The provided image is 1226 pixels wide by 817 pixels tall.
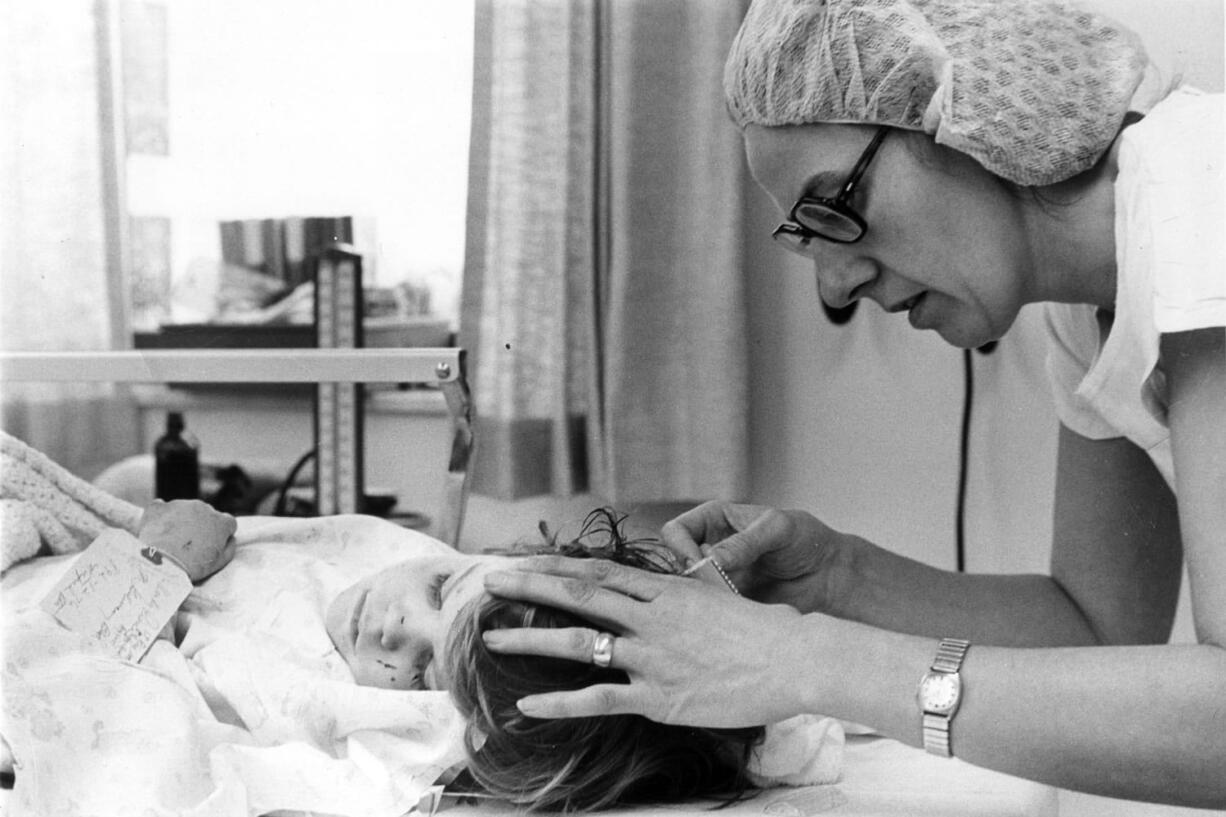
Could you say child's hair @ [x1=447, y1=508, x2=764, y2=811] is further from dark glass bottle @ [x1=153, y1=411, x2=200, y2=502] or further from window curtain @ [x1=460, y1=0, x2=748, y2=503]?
→ dark glass bottle @ [x1=153, y1=411, x2=200, y2=502]

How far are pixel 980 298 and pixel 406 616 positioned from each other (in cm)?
52

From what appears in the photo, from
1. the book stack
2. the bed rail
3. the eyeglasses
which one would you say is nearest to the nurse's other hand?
the bed rail

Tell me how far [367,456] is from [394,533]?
0.24 ft

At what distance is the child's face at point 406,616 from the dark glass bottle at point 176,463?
0.57 feet

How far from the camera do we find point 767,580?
0.96 m

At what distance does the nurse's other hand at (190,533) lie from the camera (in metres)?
0.95

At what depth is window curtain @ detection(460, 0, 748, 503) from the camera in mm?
934

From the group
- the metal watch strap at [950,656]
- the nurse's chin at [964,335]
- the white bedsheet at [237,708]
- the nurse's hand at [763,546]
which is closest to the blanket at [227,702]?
the white bedsheet at [237,708]

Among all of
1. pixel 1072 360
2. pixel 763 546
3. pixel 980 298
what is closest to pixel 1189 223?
pixel 980 298

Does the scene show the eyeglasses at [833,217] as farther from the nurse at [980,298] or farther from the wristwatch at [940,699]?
the wristwatch at [940,699]

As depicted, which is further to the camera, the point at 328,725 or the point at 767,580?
the point at 767,580

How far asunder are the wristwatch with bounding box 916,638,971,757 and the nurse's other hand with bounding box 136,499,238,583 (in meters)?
0.60

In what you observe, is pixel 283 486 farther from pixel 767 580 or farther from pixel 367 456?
pixel 767 580

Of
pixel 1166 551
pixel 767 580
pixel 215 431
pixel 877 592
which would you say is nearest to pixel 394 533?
pixel 215 431
